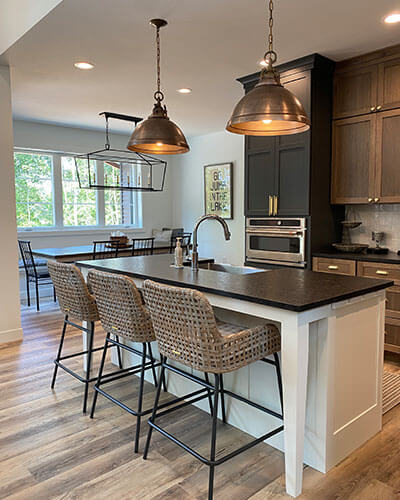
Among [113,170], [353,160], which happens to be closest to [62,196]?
[113,170]

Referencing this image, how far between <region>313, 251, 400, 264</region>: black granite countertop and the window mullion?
4382 mm

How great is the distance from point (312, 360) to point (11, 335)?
124 inches

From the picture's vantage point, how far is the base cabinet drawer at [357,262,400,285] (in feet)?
10.5

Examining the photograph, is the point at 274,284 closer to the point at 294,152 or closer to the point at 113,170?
the point at 294,152

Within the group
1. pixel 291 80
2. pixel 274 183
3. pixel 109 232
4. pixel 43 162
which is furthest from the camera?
pixel 109 232

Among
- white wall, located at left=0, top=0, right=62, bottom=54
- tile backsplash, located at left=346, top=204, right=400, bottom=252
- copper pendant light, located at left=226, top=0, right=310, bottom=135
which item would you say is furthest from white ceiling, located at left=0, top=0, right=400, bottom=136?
tile backsplash, located at left=346, top=204, right=400, bottom=252

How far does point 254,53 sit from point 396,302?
2402 mm

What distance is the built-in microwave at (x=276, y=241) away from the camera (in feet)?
12.3

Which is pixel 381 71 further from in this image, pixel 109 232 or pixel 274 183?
pixel 109 232

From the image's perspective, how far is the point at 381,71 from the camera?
340 centimetres

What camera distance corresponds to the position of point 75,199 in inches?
261

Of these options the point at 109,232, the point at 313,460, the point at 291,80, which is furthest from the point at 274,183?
the point at 109,232

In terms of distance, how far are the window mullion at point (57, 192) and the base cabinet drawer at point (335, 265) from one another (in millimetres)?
4392

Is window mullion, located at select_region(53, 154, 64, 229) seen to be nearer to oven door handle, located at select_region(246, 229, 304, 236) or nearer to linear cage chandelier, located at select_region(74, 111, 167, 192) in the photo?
linear cage chandelier, located at select_region(74, 111, 167, 192)
